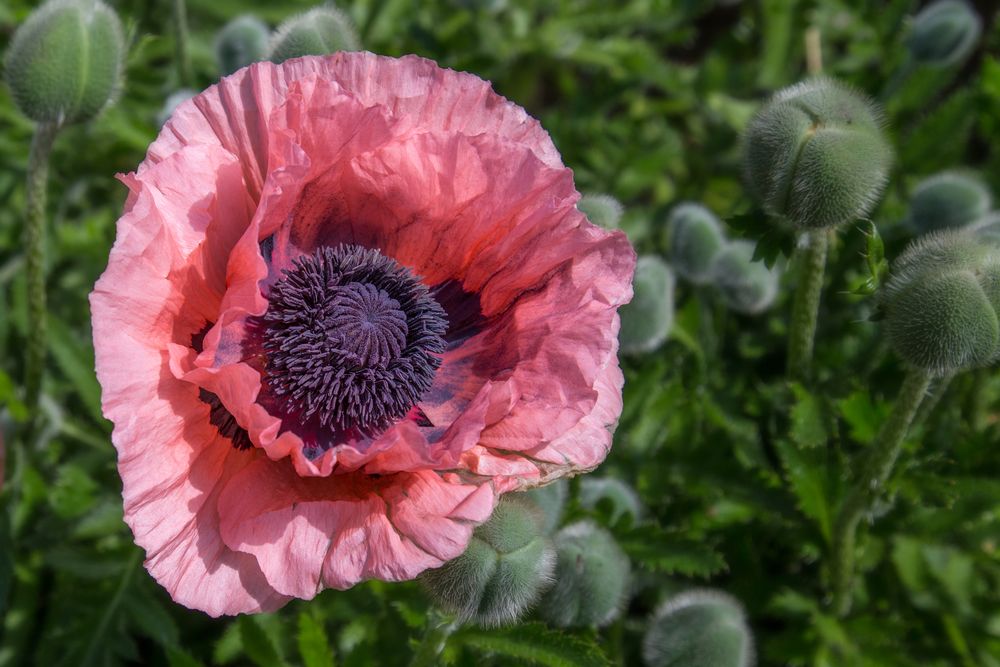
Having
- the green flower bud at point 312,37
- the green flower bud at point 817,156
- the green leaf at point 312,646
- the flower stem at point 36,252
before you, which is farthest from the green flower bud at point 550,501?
the flower stem at point 36,252

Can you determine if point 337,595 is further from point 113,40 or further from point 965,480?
point 965,480

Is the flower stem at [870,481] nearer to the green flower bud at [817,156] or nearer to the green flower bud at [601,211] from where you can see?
the green flower bud at [817,156]

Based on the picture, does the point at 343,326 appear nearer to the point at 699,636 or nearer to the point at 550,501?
the point at 550,501

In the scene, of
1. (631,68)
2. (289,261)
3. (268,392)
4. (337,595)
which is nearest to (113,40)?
(289,261)

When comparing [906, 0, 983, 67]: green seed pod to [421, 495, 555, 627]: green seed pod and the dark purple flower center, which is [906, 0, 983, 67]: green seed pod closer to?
the dark purple flower center

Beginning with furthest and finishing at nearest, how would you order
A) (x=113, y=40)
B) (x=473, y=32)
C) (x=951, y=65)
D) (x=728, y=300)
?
(x=473, y=32) → (x=951, y=65) → (x=728, y=300) → (x=113, y=40)

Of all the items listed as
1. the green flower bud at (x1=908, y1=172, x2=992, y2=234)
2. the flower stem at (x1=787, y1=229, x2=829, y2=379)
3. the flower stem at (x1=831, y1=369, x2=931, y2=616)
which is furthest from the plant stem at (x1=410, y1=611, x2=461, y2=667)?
the green flower bud at (x1=908, y1=172, x2=992, y2=234)

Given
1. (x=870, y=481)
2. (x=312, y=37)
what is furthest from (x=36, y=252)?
(x=870, y=481)
